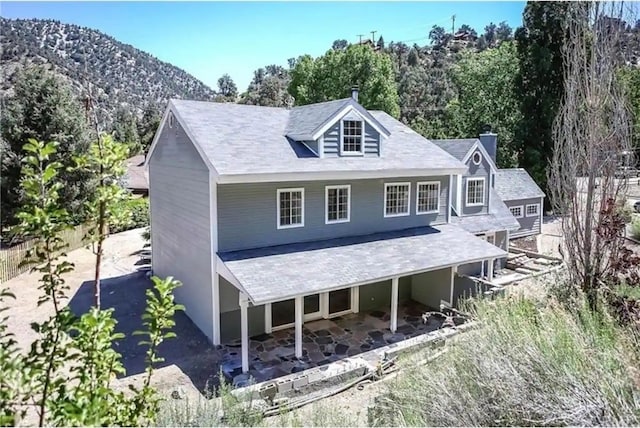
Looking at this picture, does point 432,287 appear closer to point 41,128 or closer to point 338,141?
point 338,141

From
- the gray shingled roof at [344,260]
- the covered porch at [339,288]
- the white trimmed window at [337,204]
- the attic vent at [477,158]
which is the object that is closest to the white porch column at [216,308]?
the covered porch at [339,288]

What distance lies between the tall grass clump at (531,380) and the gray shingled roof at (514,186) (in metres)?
20.7

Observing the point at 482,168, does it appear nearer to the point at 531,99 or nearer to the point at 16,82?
the point at 531,99

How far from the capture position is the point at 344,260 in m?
13.1

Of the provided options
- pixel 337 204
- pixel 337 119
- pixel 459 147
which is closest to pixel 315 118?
pixel 337 119

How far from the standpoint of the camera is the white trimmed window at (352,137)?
14.8 meters

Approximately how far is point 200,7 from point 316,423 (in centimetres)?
866

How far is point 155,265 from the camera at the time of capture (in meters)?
18.5

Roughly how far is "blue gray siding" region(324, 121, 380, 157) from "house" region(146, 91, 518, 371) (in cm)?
4

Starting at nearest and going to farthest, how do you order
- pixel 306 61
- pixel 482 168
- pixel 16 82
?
pixel 482 168, pixel 16 82, pixel 306 61

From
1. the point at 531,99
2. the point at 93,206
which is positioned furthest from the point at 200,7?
the point at 531,99

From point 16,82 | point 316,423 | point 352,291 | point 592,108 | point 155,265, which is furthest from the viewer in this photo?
point 16,82

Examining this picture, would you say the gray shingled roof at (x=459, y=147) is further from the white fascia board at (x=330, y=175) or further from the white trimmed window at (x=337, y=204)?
the white trimmed window at (x=337, y=204)

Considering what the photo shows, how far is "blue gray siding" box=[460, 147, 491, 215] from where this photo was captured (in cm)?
2052
